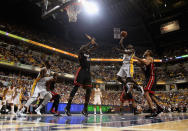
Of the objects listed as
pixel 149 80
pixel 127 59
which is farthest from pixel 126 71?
pixel 149 80

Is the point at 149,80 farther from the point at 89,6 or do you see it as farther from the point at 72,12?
the point at 89,6

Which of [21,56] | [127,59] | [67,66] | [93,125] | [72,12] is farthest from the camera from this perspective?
[67,66]

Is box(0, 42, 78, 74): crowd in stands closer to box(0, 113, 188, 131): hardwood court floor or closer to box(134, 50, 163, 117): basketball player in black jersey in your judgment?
box(134, 50, 163, 117): basketball player in black jersey

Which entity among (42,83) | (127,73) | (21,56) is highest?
(21,56)

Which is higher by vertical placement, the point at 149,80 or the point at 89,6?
the point at 89,6

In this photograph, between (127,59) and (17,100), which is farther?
(17,100)

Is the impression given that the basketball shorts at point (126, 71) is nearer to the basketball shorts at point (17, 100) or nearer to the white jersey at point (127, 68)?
the white jersey at point (127, 68)

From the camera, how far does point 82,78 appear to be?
428cm

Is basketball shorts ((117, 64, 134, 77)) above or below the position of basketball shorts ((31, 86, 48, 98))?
above

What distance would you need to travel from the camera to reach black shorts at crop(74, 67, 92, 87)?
425 centimetres

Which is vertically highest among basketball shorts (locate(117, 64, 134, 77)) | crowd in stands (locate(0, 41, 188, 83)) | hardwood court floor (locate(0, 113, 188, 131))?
crowd in stands (locate(0, 41, 188, 83))

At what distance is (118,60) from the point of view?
33531 millimetres

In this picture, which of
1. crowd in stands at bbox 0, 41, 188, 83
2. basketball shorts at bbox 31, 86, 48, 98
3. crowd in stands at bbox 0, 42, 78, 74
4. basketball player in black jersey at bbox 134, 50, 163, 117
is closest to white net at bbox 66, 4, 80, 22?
basketball shorts at bbox 31, 86, 48, 98

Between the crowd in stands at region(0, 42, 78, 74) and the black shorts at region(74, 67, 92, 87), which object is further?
the crowd in stands at region(0, 42, 78, 74)
